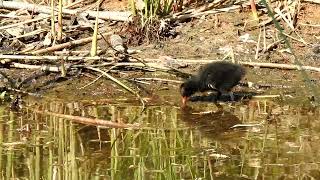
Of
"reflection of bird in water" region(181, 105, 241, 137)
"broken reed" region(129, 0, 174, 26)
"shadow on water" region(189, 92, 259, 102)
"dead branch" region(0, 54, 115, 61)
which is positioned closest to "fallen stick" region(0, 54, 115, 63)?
"dead branch" region(0, 54, 115, 61)

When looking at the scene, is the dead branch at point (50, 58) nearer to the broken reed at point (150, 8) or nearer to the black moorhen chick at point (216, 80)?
the broken reed at point (150, 8)

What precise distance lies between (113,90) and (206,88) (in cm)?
82

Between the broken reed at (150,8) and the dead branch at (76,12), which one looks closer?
the broken reed at (150,8)

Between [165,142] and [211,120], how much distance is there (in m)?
0.67

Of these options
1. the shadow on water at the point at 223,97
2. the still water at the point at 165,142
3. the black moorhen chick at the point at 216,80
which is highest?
the black moorhen chick at the point at 216,80

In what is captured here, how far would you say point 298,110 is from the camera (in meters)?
5.74

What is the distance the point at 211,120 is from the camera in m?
5.48

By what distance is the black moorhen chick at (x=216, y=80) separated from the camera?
5969 mm

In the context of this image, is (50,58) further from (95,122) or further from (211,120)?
(211,120)

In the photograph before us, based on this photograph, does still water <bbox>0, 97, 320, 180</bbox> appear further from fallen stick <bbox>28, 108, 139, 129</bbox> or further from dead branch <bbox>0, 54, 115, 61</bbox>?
dead branch <bbox>0, 54, 115, 61</bbox>

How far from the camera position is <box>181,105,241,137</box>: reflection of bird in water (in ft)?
17.1

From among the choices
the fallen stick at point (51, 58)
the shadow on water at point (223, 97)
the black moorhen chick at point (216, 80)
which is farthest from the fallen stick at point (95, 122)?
the fallen stick at point (51, 58)

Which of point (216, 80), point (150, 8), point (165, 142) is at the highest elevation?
point (150, 8)

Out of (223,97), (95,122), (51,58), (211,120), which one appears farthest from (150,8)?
(95,122)
